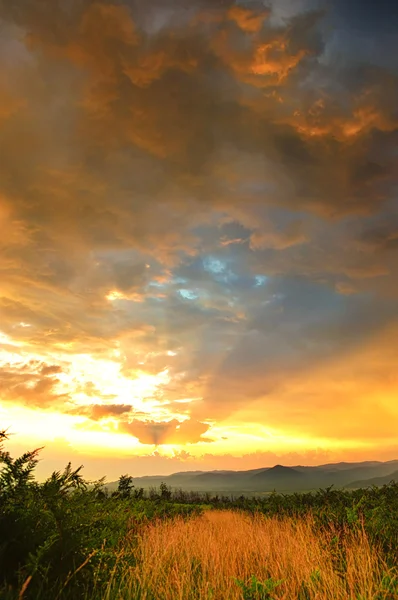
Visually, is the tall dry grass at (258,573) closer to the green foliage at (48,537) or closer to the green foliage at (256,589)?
the green foliage at (256,589)

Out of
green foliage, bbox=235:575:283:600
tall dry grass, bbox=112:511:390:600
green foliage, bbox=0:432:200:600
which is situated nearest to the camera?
green foliage, bbox=0:432:200:600

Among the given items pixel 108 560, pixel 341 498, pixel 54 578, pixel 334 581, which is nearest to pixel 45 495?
pixel 54 578

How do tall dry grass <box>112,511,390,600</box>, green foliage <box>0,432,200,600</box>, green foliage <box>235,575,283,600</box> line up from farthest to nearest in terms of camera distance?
tall dry grass <box>112,511,390,600</box> → green foliage <box>235,575,283,600</box> → green foliage <box>0,432,200,600</box>

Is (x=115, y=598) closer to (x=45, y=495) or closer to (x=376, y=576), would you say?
(x=45, y=495)

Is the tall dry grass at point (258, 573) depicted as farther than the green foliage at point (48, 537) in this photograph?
Yes

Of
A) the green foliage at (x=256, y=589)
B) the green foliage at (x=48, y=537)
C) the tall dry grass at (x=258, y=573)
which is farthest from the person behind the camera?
the tall dry grass at (x=258, y=573)

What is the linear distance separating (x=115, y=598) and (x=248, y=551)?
4905mm

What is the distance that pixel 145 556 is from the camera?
739 centimetres

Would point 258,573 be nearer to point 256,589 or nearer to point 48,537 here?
point 256,589

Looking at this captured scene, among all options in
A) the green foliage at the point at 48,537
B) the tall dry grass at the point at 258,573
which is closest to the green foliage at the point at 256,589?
the tall dry grass at the point at 258,573

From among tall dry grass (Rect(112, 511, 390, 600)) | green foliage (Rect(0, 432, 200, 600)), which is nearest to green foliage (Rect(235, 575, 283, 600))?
tall dry grass (Rect(112, 511, 390, 600))

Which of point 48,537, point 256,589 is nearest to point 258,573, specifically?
point 256,589

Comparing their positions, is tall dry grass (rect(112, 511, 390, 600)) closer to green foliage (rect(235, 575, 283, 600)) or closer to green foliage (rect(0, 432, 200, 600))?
green foliage (rect(235, 575, 283, 600))

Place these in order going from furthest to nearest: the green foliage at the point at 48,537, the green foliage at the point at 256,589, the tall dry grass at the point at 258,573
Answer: the tall dry grass at the point at 258,573, the green foliage at the point at 256,589, the green foliage at the point at 48,537
